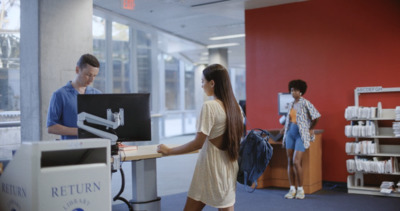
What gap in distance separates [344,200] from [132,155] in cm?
394

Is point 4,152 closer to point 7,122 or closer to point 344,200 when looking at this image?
point 7,122

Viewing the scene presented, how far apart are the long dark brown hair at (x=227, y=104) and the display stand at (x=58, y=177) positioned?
0.90 meters

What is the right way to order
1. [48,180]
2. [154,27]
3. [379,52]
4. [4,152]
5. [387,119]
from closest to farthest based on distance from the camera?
[48,180]
[4,152]
[387,119]
[379,52]
[154,27]

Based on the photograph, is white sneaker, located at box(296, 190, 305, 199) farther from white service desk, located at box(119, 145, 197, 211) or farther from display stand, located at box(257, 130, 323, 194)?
white service desk, located at box(119, 145, 197, 211)

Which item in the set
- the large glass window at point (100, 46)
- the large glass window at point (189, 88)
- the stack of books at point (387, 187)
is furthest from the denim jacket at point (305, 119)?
the large glass window at point (189, 88)

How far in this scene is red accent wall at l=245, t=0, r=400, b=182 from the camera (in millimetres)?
6203

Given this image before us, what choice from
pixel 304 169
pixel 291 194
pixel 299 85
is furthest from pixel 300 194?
pixel 299 85

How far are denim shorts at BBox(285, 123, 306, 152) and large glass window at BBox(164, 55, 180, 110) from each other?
31.5 feet

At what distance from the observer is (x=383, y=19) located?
618 centimetres

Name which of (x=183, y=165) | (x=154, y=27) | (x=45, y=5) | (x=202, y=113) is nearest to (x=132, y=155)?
(x=202, y=113)

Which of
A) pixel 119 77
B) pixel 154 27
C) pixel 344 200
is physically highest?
pixel 154 27

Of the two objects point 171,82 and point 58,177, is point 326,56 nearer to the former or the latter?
point 58,177

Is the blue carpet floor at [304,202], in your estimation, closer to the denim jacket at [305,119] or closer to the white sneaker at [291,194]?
the white sneaker at [291,194]

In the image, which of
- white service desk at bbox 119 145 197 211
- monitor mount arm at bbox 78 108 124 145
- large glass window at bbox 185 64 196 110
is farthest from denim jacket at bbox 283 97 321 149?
large glass window at bbox 185 64 196 110
